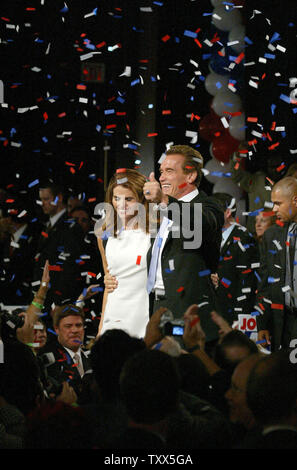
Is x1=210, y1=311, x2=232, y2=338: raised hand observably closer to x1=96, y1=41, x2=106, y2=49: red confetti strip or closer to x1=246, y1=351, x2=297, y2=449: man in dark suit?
x1=246, y1=351, x2=297, y2=449: man in dark suit

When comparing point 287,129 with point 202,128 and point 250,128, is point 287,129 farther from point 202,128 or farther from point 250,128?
point 202,128

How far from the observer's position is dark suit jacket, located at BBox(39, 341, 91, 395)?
3.95 meters

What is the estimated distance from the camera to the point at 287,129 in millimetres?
6336

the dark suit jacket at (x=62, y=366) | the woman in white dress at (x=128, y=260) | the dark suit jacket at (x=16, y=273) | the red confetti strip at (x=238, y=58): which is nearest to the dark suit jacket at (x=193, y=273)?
the woman in white dress at (x=128, y=260)

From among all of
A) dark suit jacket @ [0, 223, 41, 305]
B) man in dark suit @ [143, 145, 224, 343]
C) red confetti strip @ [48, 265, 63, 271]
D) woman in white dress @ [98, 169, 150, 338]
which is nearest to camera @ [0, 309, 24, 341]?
woman in white dress @ [98, 169, 150, 338]

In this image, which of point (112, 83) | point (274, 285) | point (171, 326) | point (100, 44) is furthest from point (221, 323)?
point (112, 83)

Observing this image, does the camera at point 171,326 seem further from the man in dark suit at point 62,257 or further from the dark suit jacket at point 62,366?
the man in dark suit at point 62,257

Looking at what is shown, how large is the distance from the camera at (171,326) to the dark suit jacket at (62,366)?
21.6 inches

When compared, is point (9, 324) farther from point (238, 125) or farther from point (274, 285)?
point (238, 125)

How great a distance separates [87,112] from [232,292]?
12.1 ft

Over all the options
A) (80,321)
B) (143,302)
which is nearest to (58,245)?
(80,321)

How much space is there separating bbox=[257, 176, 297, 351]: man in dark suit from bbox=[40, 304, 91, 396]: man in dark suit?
114cm

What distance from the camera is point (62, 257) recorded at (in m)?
5.43

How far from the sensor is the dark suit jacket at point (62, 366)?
395cm
